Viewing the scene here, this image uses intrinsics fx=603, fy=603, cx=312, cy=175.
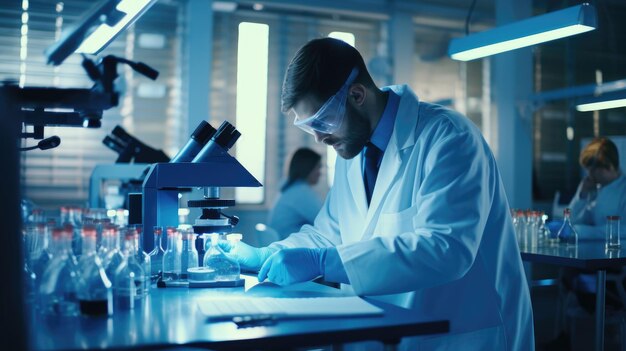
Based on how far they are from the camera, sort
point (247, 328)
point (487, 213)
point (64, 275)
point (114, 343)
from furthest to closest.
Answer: point (487, 213), point (64, 275), point (247, 328), point (114, 343)

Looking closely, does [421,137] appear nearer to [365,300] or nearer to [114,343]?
[365,300]

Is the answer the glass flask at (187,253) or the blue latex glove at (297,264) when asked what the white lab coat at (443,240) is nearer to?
the blue latex glove at (297,264)

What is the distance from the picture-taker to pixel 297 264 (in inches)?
64.9

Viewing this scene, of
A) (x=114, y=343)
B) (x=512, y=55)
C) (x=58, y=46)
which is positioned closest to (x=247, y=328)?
(x=114, y=343)

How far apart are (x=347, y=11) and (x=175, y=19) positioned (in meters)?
1.70

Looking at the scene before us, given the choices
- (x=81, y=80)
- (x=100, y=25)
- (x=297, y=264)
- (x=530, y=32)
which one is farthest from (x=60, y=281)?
(x=81, y=80)

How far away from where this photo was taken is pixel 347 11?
6000mm

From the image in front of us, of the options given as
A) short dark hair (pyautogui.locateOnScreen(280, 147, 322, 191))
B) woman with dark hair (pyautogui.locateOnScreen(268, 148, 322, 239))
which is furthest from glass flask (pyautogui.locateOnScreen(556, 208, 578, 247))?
short dark hair (pyautogui.locateOnScreen(280, 147, 322, 191))

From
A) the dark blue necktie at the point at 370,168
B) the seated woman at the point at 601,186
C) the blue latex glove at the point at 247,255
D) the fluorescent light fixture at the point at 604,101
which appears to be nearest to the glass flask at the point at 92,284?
the blue latex glove at the point at 247,255

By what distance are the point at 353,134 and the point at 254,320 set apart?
2.98 feet

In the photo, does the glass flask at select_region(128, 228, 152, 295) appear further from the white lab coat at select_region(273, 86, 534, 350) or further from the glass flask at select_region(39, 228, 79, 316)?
the white lab coat at select_region(273, 86, 534, 350)

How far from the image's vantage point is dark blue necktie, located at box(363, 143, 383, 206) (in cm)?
216

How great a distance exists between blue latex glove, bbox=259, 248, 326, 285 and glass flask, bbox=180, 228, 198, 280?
0.28 m

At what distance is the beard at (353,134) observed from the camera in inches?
77.7
